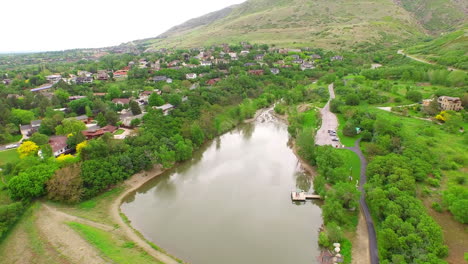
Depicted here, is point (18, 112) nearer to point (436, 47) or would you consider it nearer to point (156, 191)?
point (156, 191)

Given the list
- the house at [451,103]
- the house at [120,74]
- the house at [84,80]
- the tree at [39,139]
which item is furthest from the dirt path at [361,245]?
the house at [120,74]

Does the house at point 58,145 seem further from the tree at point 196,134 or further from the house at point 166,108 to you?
the tree at point 196,134

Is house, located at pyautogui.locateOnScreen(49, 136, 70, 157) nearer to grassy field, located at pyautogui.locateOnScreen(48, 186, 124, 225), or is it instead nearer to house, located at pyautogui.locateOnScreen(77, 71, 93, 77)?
grassy field, located at pyautogui.locateOnScreen(48, 186, 124, 225)

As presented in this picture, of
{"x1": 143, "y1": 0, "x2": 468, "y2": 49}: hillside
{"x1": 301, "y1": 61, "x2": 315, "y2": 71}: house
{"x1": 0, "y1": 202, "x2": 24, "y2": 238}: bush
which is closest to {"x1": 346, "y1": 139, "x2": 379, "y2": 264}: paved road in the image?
{"x1": 0, "y1": 202, "x2": 24, "y2": 238}: bush

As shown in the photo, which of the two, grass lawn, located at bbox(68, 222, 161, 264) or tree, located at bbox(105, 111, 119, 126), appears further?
tree, located at bbox(105, 111, 119, 126)

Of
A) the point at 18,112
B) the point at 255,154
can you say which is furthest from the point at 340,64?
the point at 18,112

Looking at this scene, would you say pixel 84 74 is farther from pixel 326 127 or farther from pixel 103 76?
pixel 326 127
